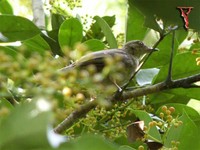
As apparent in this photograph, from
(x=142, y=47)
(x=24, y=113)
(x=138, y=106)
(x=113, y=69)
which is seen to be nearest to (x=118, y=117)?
(x=138, y=106)

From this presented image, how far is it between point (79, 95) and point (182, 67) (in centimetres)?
109

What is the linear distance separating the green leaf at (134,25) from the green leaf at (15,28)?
389 millimetres

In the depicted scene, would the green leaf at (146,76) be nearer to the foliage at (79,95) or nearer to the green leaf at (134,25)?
the foliage at (79,95)

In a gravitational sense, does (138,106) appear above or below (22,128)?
below

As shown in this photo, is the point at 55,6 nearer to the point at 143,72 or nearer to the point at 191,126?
the point at 143,72

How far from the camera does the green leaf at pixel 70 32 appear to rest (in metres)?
1.71

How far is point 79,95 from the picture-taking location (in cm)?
58

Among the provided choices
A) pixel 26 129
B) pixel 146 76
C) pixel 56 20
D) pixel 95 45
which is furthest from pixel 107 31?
pixel 26 129

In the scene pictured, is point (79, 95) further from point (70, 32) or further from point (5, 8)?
point (5, 8)

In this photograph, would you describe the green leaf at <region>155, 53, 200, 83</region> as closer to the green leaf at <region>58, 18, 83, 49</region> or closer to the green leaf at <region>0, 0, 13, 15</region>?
the green leaf at <region>58, 18, 83, 49</region>

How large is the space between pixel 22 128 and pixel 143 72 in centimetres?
132

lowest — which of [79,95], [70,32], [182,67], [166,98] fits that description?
[166,98]

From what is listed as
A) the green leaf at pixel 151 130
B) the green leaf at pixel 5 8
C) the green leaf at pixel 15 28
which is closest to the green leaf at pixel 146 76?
the green leaf at pixel 151 130

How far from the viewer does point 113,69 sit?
1.83 feet
